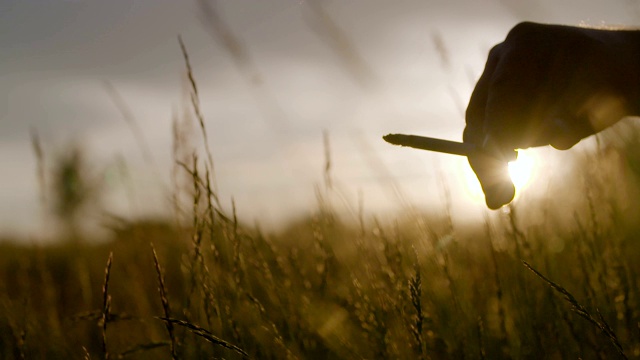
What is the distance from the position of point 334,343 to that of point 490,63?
41.7 inches

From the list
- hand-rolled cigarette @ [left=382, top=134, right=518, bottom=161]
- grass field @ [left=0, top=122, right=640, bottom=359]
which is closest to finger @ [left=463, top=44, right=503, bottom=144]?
hand-rolled cigarette @ [left=382, top=134, right=518, bottom=161]

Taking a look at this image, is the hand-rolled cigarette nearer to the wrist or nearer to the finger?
the finger

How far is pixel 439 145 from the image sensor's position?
123 centimetres

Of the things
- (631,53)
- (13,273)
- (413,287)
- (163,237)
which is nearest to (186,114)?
(163,237)

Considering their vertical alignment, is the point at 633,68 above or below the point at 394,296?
above

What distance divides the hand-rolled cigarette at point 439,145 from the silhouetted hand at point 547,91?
0.06ft

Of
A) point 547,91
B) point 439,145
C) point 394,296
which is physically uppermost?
point 547,91

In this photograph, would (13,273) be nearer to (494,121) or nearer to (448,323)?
(448,323)

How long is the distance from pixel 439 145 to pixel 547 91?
43 centimetres

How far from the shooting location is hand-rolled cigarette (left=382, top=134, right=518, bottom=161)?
3.79 feet

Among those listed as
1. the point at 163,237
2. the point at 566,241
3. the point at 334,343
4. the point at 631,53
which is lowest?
the point at 334,343

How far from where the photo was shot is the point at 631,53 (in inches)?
59.0

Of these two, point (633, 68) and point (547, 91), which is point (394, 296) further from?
point (633, 68)

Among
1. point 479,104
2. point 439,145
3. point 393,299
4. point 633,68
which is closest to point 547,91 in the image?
point 479,104
